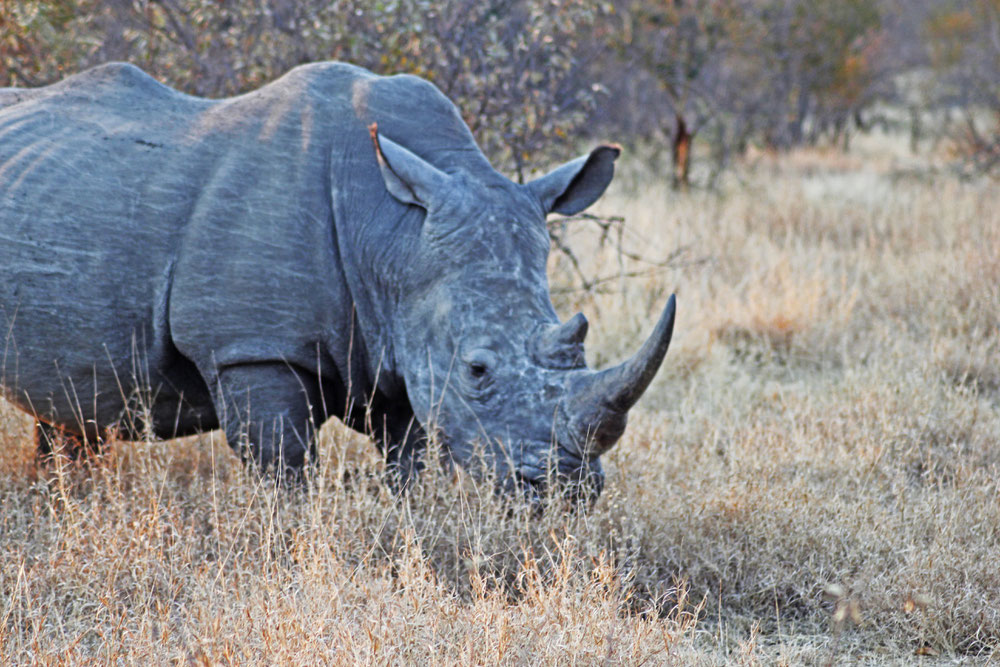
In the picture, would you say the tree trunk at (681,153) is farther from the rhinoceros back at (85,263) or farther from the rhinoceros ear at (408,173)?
the rhinoceros back at (85,263)

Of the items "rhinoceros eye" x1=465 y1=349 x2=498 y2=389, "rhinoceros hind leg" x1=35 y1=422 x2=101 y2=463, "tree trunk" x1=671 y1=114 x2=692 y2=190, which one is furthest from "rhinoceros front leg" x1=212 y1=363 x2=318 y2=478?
"tree trunk" x1=671 y1=114 x2=692 y2=190

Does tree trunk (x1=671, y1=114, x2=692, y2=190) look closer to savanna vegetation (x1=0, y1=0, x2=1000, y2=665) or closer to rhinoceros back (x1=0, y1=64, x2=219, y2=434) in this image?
savanna vegetation (x1=0, y1=0, x2=1000, y2=665)

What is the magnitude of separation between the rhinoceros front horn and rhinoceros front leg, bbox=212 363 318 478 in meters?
1.00

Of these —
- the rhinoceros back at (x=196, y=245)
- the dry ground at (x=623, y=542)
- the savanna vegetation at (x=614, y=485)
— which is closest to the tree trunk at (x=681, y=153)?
the savanna vegetation at (x=614, y=485)

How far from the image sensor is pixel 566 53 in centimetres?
714

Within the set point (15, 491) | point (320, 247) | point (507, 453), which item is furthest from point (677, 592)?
point (15, 491)

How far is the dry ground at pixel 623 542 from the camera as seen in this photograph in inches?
115

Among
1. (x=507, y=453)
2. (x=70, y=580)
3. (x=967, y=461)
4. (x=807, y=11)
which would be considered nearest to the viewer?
(x=70, y=580)

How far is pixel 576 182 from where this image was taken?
166 inches

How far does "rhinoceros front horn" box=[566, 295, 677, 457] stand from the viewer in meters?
3.32

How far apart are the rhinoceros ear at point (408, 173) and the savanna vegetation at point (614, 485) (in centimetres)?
99

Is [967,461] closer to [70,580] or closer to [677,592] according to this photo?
[677,592]

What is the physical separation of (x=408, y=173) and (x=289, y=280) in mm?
560

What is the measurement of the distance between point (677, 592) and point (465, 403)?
95 centimetres
